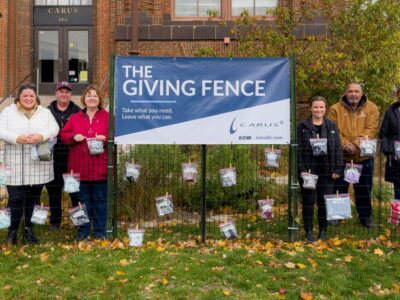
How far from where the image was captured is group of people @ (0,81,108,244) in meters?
5.74

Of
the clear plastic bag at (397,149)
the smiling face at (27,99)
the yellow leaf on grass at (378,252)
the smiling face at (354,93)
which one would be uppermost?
the smiling face at (354,93)

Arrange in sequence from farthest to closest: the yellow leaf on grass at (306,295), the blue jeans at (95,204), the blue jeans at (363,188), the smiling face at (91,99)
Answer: the blue jeans at (363,188)
the blue jeans at (95,204)
the smiling face at (91,99)
the yellow leaf on grass at (306,295)

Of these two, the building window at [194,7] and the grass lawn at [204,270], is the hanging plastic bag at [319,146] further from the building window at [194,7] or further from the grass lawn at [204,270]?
the building window at [194,7]

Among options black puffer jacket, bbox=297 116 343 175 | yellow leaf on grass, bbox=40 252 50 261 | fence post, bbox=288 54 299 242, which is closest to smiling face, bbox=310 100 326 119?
black puffer jacket, bbox=297 116 343 175

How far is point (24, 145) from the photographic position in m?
5.76

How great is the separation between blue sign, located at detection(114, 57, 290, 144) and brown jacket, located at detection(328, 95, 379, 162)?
38.0 inches

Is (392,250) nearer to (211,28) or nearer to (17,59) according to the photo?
(211,28)

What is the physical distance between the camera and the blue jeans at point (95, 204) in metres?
6.04

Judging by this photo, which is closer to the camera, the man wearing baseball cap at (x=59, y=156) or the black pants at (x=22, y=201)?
the black pants at (x=22, y=201)

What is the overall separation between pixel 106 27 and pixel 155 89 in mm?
12079

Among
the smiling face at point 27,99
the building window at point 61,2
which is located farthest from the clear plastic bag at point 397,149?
the building window at point 61,2

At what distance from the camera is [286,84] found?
19.2ft

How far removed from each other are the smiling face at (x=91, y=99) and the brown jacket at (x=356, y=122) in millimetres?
3107

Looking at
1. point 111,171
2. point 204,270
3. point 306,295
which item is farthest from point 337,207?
point 111,171
